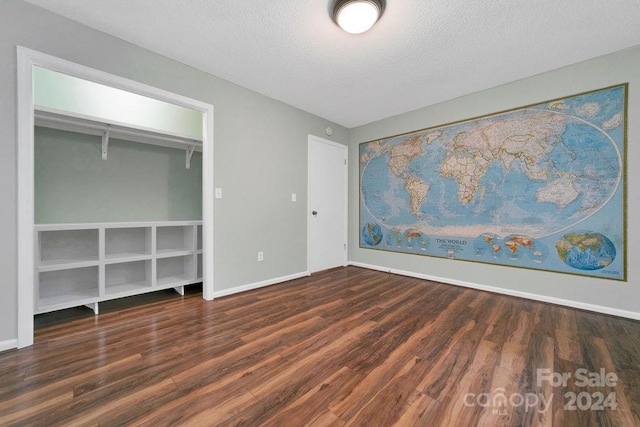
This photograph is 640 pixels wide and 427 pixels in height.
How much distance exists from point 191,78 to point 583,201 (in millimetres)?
4271

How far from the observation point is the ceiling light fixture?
5.68ft

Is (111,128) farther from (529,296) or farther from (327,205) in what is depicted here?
(529,296)

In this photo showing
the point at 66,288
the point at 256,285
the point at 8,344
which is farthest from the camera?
the point at 256,285

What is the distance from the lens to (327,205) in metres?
4.11

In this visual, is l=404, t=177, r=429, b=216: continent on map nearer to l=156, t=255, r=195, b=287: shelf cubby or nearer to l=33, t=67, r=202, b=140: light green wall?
l=33, t=67, r=202, b=140: light green wall

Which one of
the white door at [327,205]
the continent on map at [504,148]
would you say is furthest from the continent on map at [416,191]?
the white door at [327,205]

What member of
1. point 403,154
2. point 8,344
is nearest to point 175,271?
point 8,344

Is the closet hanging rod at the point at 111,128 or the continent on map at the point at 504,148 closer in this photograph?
the closet hanging rod at the point at 111,128

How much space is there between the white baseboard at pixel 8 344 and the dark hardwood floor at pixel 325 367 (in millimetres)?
64

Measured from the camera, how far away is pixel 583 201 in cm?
245

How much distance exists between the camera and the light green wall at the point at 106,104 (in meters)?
2.25

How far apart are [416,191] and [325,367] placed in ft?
9.35

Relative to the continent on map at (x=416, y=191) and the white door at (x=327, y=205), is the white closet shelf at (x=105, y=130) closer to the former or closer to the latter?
the white door at (x=327, y=205)

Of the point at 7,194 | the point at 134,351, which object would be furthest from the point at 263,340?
the point at 7,194
